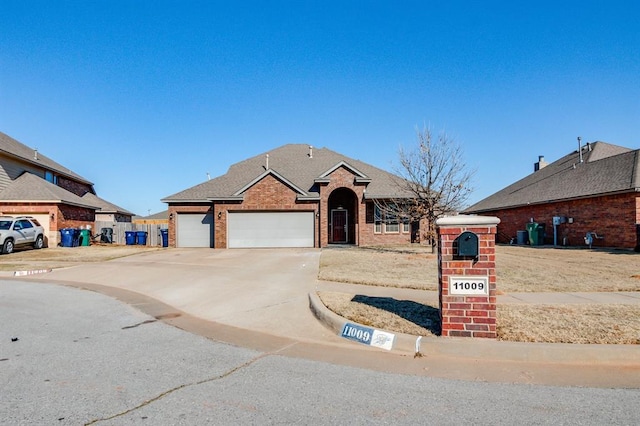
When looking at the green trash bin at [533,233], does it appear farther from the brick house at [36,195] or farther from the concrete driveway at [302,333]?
the brick house at [36,195]

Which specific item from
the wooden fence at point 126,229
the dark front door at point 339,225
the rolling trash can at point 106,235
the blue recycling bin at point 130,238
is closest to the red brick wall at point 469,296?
the dark front door at point 339,225

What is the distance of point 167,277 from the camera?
10758 mm

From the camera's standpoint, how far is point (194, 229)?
23281 millimetres

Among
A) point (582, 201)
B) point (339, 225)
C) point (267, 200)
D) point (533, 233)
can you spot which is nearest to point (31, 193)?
point (267, 200)

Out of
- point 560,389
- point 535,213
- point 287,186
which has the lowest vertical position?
point 560,389

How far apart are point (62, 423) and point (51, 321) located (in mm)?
4070

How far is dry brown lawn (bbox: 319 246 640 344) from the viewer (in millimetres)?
4916

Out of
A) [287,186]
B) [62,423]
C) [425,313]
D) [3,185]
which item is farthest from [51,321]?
[3,185]

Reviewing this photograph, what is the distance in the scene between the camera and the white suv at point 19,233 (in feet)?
60.1

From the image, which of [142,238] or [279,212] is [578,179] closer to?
[279,212]

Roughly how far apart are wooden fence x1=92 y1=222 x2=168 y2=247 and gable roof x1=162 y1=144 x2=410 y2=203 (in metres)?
3.45

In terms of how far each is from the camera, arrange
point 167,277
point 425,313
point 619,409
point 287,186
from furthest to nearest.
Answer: point 287,186
point 167,277
point 425,313
point 619,409

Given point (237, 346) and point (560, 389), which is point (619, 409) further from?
point (237, 346)

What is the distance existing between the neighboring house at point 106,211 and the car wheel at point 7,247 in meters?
14.2
